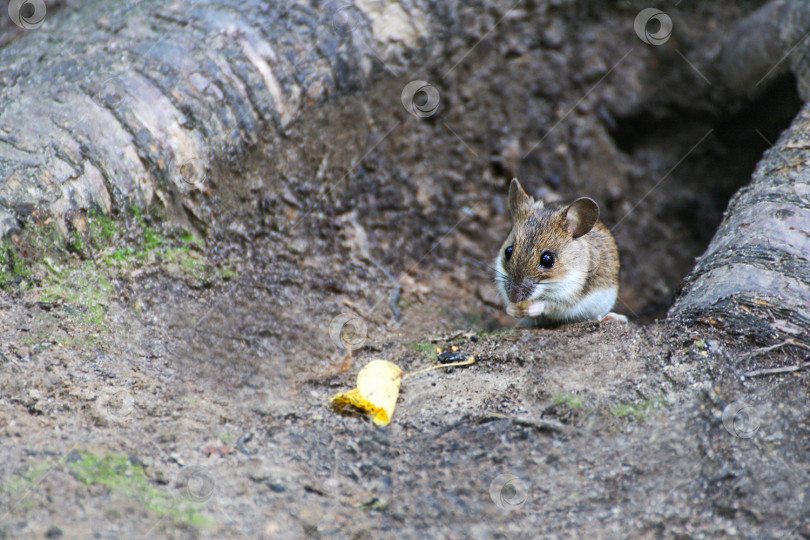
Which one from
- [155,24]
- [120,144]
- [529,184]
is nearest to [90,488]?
[120,144]

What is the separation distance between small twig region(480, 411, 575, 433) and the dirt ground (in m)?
0.01

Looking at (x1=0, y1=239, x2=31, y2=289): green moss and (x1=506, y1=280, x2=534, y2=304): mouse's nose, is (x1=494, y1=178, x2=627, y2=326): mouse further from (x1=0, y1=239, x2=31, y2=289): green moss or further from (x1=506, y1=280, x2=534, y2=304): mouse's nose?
(x1=0, y1=239, x2=31, y2=289): green moss

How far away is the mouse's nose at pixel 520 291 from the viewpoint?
13.3ft

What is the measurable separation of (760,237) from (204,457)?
3.16 m

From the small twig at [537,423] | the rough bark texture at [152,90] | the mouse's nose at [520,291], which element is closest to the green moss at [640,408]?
the small twig at [537,423]

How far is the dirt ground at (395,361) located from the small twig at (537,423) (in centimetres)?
1

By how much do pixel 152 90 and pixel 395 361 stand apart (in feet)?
7.34

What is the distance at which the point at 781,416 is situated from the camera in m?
2.81

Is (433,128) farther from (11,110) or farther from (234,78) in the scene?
(11,110)

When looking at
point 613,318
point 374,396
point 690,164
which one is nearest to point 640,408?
point 613,318

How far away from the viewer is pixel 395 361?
3.90 metres

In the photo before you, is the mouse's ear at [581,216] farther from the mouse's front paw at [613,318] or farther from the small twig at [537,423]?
the small twig at [537,423]

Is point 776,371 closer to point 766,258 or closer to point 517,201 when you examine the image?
point 766,258

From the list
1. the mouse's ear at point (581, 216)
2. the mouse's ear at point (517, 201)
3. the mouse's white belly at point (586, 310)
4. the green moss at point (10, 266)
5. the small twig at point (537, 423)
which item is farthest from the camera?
the mouse's ear at point (517, 201)
